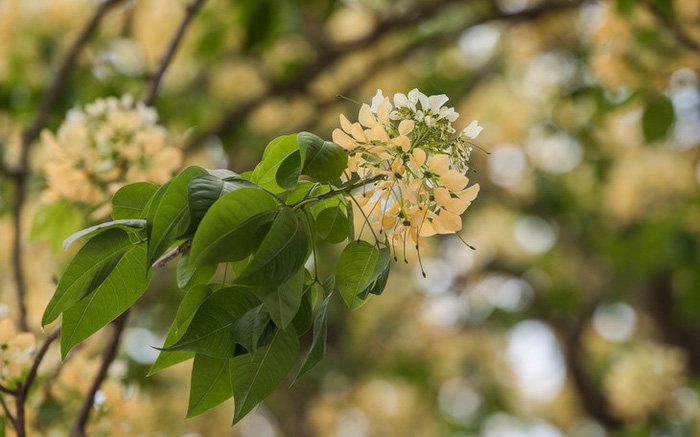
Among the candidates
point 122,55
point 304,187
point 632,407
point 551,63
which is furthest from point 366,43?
point 304,187

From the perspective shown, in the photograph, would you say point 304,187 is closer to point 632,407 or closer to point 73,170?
point 73,170

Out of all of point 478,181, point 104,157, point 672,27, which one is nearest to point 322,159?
→ point 104,157

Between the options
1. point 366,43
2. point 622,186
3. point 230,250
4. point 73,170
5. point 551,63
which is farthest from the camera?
point 551,63

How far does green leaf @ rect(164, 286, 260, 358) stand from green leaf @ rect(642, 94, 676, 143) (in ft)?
4.89

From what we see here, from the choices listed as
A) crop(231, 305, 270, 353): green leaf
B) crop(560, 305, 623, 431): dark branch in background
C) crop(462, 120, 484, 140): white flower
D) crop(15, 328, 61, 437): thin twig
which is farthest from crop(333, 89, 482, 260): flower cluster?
crop(560, 305, 623, 431): dark branch in background

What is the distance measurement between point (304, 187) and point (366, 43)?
1381mm

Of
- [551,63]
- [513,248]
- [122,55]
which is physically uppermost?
[122,55]

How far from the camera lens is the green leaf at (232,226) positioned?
18.3 inches

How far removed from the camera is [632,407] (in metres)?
2.23

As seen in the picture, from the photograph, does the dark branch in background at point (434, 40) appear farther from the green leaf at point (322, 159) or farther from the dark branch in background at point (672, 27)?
the green leaf at point (322, 159)

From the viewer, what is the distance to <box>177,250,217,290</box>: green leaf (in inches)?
19.5

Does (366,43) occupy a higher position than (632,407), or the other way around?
(366,43)

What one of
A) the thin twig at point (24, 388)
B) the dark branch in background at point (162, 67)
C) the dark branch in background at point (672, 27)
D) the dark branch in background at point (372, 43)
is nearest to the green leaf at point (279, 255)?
the thin twig at point (24, 388)

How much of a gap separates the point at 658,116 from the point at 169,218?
1547mm
